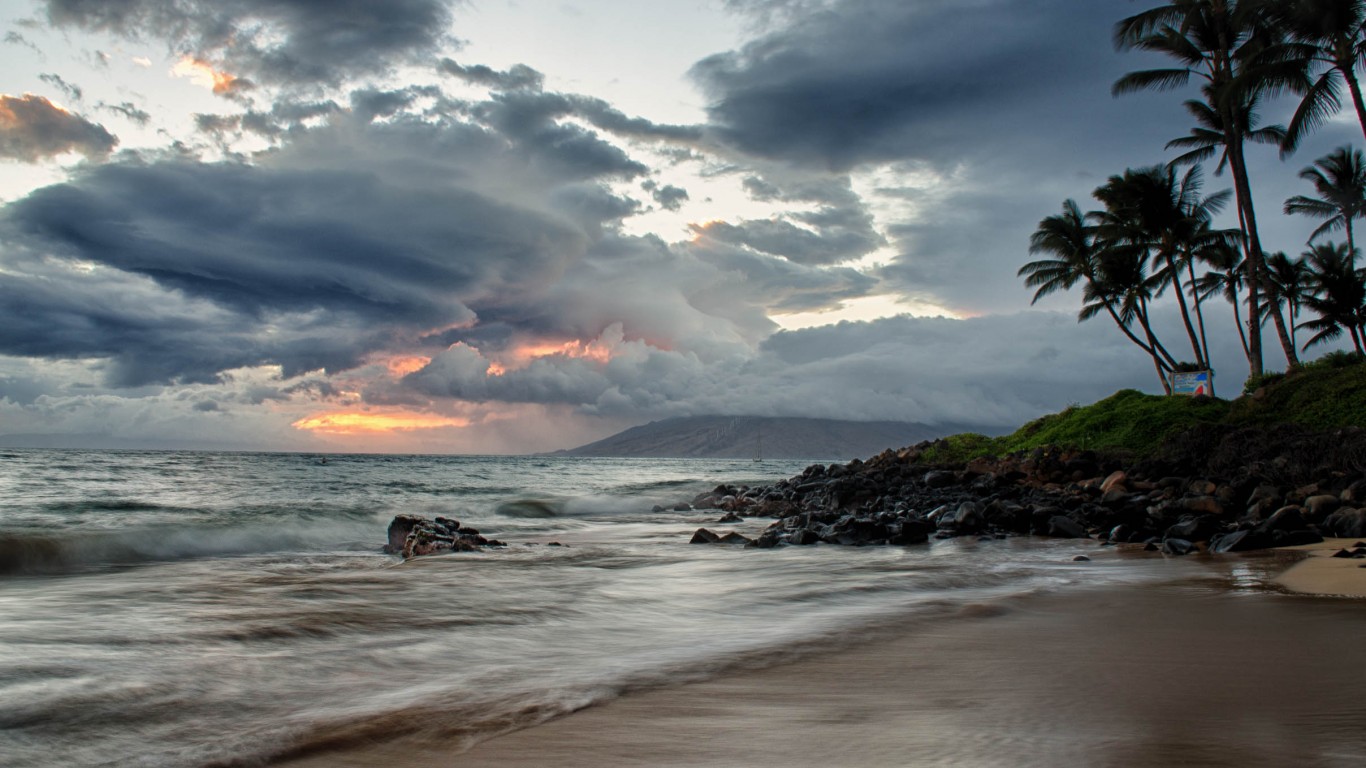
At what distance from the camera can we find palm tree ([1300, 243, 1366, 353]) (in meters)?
41.8

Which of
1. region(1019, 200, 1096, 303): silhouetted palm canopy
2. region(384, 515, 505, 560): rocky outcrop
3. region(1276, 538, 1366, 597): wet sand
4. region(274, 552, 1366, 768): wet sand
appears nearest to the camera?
region(274, 552, 1366, 768): wet sand

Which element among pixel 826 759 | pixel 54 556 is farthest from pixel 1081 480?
pixel 54 556

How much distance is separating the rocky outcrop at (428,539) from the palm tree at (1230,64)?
2376 cm

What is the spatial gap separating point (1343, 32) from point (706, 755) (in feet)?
86.4

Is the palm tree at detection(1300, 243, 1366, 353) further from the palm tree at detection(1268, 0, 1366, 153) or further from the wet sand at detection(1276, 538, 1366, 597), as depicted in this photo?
the wet sand at detection(1276, 538, 1366, 597)

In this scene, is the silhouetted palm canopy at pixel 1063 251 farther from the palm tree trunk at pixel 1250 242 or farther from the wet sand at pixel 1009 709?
the wet sand at pixel 1009 709

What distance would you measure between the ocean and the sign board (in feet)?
69.0

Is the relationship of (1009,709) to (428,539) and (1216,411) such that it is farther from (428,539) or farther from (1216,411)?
(1216,411)

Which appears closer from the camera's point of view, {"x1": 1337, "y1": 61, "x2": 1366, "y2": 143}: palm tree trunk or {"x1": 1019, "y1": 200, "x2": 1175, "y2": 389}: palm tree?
{"x1": 1337, "y1": 61, "x2": 1366, "y2": 143}: palm tree trunk

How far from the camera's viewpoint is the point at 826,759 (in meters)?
2.45

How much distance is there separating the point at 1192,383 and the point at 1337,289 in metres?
23.4

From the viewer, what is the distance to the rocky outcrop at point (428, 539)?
425 inches

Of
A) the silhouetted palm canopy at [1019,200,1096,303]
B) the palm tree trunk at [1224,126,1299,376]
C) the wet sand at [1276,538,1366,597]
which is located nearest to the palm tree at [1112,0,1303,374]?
the palm tree trunk at [1224,126,1299,376]

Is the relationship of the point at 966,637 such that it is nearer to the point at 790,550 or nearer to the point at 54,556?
the point at 790,550
